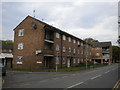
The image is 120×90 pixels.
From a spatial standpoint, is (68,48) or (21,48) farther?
(68,48)

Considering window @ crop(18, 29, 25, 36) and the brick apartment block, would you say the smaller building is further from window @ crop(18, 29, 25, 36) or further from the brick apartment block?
window @ crop(18, 29, 25, 36)

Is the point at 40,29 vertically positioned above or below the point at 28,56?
above

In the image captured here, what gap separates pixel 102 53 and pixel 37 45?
2280 inches

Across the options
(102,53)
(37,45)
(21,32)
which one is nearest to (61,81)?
(37,45)

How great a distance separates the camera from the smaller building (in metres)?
86.6

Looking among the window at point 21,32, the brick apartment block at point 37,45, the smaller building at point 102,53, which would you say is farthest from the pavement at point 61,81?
the smaller building at point 102,53

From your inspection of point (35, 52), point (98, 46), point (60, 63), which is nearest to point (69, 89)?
point (35, 52)

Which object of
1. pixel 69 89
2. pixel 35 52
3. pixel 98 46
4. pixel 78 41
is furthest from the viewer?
pixel 98 46

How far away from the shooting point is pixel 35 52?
35.8 metres

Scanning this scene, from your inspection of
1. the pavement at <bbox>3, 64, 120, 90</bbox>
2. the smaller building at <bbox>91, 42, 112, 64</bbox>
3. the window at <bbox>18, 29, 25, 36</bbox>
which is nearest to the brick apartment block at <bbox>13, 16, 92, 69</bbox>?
the window at <bbox>18, 29, 25, 36</bbox>

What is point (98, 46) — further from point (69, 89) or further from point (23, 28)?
point (69, 89)

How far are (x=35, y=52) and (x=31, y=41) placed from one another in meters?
2.65

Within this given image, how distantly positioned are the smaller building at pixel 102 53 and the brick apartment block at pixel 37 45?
4484cm

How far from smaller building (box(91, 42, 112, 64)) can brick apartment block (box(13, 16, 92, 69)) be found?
44837mm
